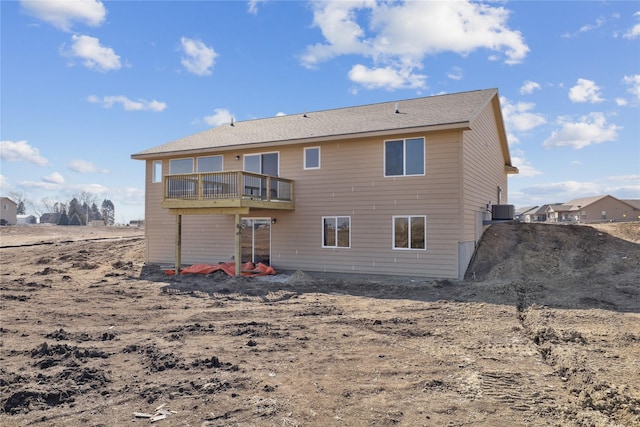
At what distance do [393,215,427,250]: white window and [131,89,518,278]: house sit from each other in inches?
1.2

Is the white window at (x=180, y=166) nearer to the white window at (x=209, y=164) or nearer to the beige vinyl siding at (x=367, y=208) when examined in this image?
the white window at (x=209, y=164)

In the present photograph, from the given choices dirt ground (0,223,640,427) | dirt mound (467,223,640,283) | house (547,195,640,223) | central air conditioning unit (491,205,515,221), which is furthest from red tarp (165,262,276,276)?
house (547,195,640,223)

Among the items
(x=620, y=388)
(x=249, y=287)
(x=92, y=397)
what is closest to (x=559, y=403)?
(x=620, y=388)

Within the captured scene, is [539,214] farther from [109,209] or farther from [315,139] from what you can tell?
[109,209]

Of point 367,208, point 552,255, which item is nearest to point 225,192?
point 367,208

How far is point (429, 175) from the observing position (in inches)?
492

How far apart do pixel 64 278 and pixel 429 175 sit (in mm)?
12307

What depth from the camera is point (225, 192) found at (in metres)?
13.5

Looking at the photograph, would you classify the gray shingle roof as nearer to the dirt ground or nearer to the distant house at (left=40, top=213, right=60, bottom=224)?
the dirt ground

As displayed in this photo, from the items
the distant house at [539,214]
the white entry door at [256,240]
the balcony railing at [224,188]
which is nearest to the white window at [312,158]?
the balcony railing at [224,188]

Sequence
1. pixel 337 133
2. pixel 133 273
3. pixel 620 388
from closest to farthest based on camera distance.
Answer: pixel 620 388 → pixel 337 133 → pixel 133 273

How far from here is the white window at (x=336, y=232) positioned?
13641mm

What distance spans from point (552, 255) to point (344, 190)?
23.4 ft

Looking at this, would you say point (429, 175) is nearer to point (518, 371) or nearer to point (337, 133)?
point (337, 133)
